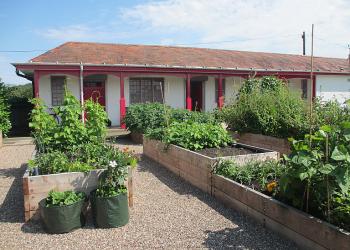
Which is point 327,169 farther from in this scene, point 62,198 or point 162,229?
point 62,198

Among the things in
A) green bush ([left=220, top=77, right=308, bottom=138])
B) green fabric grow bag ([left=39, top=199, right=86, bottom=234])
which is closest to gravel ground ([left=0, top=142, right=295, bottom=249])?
green fabric grow bag ([left=39, top=199, right=86, bottom=234])

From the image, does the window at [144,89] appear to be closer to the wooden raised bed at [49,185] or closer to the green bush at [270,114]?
the green bush at [270,114]

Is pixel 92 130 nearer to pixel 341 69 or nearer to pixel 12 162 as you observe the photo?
pixel 12 162

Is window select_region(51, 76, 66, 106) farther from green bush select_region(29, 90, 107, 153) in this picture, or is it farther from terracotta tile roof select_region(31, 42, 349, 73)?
green bush select_region(29, 90, 107, 153)

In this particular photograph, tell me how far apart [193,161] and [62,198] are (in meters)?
2.61

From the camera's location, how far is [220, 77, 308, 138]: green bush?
8141 millimetres

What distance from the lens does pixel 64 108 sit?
21.4ft

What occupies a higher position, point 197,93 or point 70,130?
point 197,93

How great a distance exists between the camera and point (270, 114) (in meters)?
8.86

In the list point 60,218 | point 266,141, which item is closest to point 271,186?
point 60,218

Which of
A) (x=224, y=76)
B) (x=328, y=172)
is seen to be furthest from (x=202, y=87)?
(x=328, y=172)

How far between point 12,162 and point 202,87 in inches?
500

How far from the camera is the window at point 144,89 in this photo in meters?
18.0

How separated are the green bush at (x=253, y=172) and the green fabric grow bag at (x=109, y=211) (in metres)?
1.78
